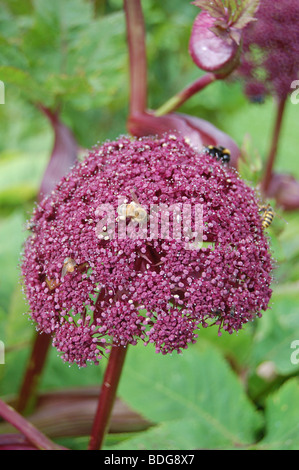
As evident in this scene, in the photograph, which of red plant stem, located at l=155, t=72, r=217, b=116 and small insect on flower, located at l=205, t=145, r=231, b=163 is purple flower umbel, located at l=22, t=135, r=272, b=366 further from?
red plant stem, located at l=155, t=72, r=217, b=116

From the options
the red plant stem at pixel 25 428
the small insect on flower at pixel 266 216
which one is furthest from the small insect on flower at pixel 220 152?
the red plant stem at pixel 25 428

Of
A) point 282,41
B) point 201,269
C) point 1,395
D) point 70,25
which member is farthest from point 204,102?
point 201,269

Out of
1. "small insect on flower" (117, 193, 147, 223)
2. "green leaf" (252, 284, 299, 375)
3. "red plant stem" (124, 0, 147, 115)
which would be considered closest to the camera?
"small insect on flower" (117, 193, 147, 223)

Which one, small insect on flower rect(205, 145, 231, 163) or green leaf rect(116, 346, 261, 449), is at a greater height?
small insect on flower rect(205, 145, 231, 163)

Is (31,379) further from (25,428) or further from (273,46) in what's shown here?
(273,46)

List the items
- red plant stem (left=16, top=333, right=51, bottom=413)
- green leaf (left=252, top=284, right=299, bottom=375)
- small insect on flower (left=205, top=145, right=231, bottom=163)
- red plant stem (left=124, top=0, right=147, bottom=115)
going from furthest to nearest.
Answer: green leaf (left=252, top=284, right=299, bottom=375) → red plant stem (left=16, top=333, right=51, bottom=413) → red plant stem (left=124, top=0, right=147, bottom=115) → small insect on flower (left=205, top=145, right=231, bottom=163)

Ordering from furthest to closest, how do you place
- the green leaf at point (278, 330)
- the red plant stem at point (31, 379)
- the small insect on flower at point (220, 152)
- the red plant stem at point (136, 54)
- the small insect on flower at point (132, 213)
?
the green leaf at point (278, 330) < the red plant stem at point (31, 379) < the red plant stem at point (136, 54) < the small insect on flower at point (220, 152) < the small insect on flower at point (132, 213)

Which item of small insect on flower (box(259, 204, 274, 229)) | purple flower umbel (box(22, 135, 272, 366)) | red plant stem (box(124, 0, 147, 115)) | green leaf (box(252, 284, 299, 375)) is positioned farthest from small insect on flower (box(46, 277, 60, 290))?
green leaf (box(252, 284, 299, 375))

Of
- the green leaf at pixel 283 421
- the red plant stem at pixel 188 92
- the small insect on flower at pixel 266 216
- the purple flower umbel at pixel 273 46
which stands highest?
the purple flower umbel at pixel 273 46

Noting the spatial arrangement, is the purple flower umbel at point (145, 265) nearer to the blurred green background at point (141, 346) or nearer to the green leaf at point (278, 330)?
the blurred green background at point (141, 346)
